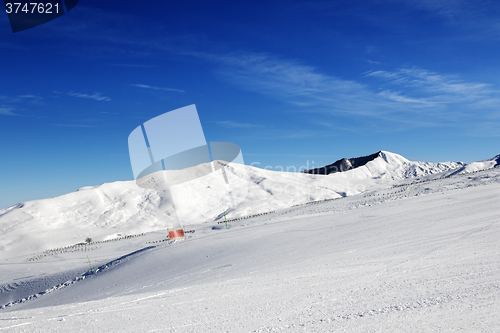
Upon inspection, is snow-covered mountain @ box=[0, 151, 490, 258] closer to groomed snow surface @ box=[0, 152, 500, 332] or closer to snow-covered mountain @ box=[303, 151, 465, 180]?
snow-covered mountain @ box=[303, 151, 465, 180]

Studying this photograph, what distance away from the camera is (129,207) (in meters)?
45.2

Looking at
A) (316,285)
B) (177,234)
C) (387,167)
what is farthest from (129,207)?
(387,167)

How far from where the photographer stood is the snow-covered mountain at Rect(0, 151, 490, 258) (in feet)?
120

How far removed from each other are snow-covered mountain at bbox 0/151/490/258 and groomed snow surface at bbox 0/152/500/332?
80.8 ft

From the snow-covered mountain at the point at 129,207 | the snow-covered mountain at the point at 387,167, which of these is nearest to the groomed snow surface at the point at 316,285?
the snow-covered mountain at the point at 129,207

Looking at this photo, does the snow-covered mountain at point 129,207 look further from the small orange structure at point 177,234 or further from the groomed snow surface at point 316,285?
the groomed snow surface at point 316,285

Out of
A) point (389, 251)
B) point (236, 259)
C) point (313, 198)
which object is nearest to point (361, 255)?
point (389, 251)

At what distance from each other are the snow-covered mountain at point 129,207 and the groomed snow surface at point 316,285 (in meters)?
24.6

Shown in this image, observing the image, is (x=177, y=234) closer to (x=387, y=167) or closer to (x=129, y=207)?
(x=129, y=207)

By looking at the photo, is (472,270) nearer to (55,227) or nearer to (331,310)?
(331,310)

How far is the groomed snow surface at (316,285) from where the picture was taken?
4.26m

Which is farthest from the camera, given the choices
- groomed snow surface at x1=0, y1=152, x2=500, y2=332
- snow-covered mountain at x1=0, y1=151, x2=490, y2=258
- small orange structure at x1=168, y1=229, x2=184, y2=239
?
snow-covered mountain at x1=0, y1=151, x2=490, y2=258

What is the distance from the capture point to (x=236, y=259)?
10.6 metres

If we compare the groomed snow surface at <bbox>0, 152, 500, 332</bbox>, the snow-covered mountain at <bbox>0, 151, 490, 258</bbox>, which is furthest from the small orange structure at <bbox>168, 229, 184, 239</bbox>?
the snow-covered mountain at <bbox>0, 151, 490, 258</bbox>
